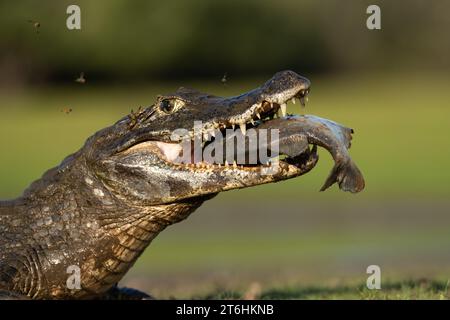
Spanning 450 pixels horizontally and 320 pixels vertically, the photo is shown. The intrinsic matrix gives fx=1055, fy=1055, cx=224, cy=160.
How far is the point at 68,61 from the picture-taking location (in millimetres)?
51469

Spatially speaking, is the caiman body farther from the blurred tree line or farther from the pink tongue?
the blurred tree line

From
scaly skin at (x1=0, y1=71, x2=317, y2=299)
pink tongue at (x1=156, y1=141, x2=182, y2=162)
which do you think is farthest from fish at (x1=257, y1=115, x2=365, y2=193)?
pink tongue at (x1=156, y1=141, x2=182, y2=162)

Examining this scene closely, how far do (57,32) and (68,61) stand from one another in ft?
5.88

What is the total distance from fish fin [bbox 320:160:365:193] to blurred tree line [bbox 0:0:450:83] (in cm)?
4171

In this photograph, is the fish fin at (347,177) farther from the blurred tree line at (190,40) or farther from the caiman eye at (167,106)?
the blurred tree line at (190,40)

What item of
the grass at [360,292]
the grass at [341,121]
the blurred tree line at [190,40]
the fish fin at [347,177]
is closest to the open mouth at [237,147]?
the fish fin at [347,177]

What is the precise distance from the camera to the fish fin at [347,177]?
651 centimetres

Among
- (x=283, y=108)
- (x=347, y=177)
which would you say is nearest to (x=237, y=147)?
(x=283, y=108)

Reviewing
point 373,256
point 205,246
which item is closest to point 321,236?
point 205,246

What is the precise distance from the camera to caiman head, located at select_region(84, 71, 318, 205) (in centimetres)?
641

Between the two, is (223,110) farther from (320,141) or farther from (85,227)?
(85,227)

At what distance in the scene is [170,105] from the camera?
680cm
